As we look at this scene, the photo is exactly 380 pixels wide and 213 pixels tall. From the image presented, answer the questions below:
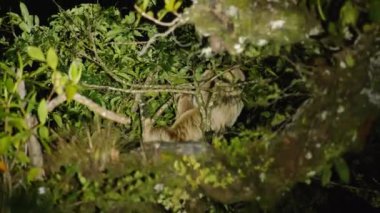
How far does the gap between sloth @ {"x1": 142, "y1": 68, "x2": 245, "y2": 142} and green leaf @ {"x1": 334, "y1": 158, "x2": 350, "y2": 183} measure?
1110 mm

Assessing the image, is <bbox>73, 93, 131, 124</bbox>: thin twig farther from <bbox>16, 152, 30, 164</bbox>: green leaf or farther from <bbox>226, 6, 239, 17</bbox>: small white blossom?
<bbox>226, 6, 239, 17</bbox>: small white blossom

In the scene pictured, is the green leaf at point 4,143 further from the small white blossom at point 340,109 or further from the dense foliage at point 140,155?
the small white blossom at point 340,109

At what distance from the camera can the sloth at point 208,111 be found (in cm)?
323

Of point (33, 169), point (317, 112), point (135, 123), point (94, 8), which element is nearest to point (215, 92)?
point (135, 123)

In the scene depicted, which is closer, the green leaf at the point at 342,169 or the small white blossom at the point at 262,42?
the green leaf at the point at 342,169

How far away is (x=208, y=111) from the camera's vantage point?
336cm

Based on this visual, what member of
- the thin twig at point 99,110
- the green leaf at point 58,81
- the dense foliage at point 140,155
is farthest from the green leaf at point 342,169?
the green leaf at point 58,81

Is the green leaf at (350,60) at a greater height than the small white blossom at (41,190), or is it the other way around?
the green leaf at (350,60)

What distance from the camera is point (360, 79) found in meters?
2.15

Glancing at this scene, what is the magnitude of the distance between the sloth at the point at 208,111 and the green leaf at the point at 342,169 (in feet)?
3.64

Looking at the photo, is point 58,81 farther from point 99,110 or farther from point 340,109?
point 340,109

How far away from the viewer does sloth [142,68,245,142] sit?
10.6 feet

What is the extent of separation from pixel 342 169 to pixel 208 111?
4.46ft

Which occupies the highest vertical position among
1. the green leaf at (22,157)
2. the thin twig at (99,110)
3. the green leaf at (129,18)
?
the green leaf at (129,18)
